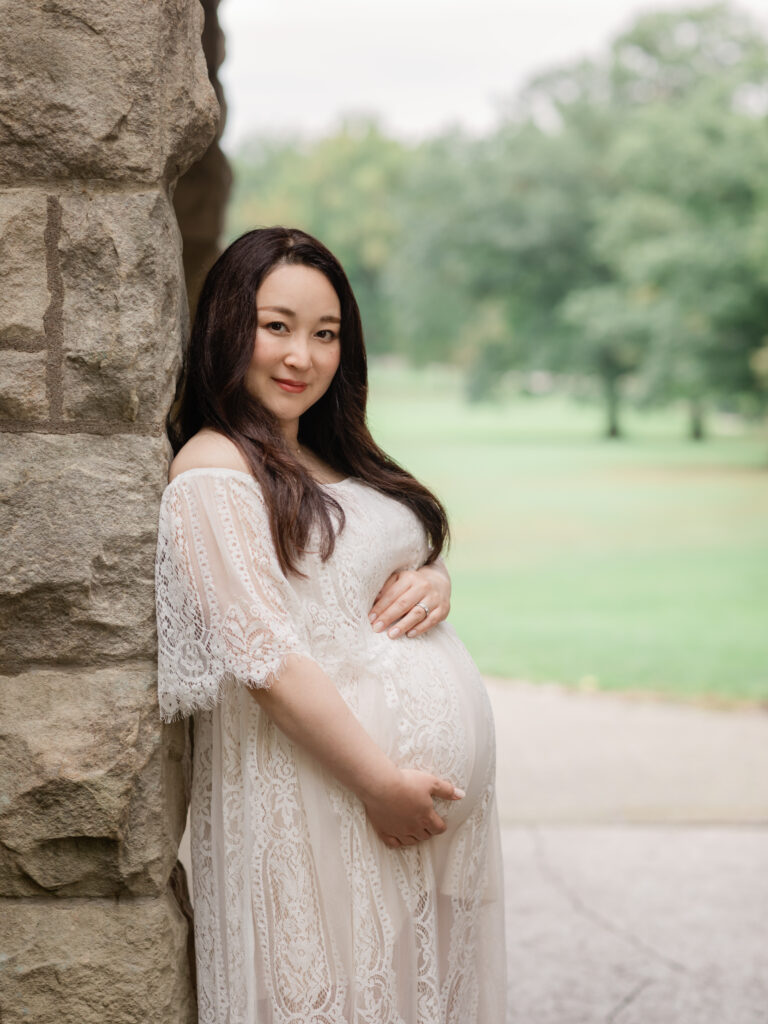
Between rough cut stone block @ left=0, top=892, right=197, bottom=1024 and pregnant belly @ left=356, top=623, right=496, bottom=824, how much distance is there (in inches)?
18.3

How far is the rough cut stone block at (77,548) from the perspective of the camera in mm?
1667

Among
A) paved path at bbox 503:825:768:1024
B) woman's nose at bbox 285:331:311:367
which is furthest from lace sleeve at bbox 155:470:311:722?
paved path at bbox 503:825:768:1024

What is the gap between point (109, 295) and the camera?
5.48ft

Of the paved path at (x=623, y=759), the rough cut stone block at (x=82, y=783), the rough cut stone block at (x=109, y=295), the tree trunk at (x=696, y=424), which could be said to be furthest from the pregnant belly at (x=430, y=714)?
the tree trunk at (x=696, y=424)

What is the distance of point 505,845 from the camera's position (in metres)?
4.24

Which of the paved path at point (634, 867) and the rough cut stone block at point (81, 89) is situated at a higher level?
the rough cut stone block at point (81, 89)

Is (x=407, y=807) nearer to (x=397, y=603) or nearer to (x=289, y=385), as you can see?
(x=397, y=603)

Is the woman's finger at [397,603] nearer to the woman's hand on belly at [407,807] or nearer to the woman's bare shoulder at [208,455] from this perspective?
the woman's hand on belly at [407,807]

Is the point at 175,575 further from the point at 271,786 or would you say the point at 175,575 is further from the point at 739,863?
the point at 739,863

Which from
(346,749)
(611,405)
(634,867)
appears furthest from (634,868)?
(611,405)

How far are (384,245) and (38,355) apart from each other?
26.1 metres

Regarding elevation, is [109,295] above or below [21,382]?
above

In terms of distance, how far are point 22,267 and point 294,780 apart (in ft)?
2.98

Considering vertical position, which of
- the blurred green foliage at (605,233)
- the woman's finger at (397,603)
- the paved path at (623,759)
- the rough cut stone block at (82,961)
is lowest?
the paved path at (623,759)
